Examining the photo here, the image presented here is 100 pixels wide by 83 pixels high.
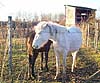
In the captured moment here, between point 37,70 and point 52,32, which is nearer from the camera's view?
point 52,32

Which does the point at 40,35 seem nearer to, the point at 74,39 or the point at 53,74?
the point at 53,74

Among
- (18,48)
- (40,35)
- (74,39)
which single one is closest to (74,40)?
(74,39)

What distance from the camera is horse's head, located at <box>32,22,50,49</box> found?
617cm

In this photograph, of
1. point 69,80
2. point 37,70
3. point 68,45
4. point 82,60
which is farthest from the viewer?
point 82,60

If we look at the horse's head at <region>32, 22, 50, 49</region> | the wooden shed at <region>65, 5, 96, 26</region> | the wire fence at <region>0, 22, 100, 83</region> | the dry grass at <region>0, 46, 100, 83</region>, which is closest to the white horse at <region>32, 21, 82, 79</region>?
the horse's head at <region>32, 22, 50, 49</region>

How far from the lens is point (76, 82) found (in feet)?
21.0

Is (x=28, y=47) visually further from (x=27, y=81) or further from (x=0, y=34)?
(x=0, y=34)

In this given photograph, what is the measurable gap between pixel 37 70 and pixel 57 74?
0.97 meters

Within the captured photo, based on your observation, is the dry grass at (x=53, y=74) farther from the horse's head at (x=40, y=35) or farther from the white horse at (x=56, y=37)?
the horse's head at (x=40, y=35)

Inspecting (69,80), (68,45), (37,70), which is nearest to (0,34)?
(37,70)

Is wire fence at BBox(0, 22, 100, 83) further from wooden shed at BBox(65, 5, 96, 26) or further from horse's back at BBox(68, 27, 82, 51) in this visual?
wooden shed at BBox(65, 5, 96, 26)

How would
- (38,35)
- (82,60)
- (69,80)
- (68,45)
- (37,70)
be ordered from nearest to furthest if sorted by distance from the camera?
(38,35) < (69,80) < (68,45) < (37,70) < (82,60)

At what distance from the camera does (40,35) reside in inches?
246

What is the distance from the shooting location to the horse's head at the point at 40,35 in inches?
243
